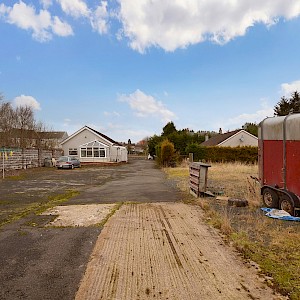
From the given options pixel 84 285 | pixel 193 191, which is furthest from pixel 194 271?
pixel 193 191

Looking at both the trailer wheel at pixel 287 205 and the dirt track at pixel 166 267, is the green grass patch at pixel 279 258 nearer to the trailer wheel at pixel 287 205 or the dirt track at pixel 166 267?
the dirt track at pixel 166 267

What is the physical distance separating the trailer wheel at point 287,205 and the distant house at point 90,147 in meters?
37.7

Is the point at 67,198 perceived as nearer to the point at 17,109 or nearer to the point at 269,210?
the point at 269,210

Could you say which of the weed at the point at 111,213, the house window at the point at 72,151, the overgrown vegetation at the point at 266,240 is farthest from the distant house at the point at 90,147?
the overgrown vegetation at the point at 266,240

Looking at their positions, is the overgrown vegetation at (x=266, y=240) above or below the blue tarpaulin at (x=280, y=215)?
below

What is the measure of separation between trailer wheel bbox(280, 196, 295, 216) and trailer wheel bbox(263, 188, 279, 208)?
14.3 inches

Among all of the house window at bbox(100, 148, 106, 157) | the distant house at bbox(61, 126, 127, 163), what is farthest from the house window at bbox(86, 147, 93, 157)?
the house window at bbox(100, 148, 106, 157)

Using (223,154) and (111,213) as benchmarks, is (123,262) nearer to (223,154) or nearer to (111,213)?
(111,213)

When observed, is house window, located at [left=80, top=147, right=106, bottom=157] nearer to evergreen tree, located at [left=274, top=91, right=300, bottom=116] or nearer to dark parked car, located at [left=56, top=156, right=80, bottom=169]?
dark parked car, located at [left=56, top=156, right=80, bottom=169]

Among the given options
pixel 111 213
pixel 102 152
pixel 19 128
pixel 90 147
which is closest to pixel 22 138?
pixel 19 128

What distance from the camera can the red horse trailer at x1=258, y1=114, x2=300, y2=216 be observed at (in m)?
7.65

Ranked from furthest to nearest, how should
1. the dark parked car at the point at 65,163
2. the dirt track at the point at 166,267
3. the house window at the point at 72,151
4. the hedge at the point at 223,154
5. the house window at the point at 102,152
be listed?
the house window at the point at 72,151
the house window at the point at 102,152
the hedge at the point at 223,154
the dark parked car at the point at 65,163
the dirt track at the point at 166,267

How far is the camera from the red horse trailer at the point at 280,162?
7.65 m

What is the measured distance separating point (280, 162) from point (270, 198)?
1.22 meters
